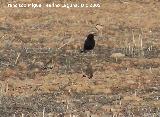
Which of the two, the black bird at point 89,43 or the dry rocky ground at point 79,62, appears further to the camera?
the black bird at point 89,43

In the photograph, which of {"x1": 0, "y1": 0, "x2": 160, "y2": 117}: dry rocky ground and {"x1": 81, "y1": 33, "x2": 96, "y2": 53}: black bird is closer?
{"x1": 0, "y1": 0, "x2": 160, "y2": 117}: dry rocky ground

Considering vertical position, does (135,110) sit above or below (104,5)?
below

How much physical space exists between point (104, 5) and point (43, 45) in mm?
7154

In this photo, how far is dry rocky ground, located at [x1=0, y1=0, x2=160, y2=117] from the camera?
24844 millimetres

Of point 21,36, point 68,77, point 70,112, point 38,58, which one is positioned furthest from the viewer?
point 21,36

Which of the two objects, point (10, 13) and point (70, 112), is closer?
point (70, 112)

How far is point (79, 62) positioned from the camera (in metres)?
29.5

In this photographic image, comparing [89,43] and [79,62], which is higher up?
[89,43]

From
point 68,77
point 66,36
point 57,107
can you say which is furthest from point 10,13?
point 57,107

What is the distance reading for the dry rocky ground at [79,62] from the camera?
978 inches

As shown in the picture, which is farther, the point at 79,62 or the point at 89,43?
the point at 89,43

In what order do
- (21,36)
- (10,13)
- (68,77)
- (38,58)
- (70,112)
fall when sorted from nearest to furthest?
(70,112) → (68,77) → (38,58) → (21,36) → (10,13)

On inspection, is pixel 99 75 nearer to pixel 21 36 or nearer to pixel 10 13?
pixel 21 36

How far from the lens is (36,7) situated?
3644cm
